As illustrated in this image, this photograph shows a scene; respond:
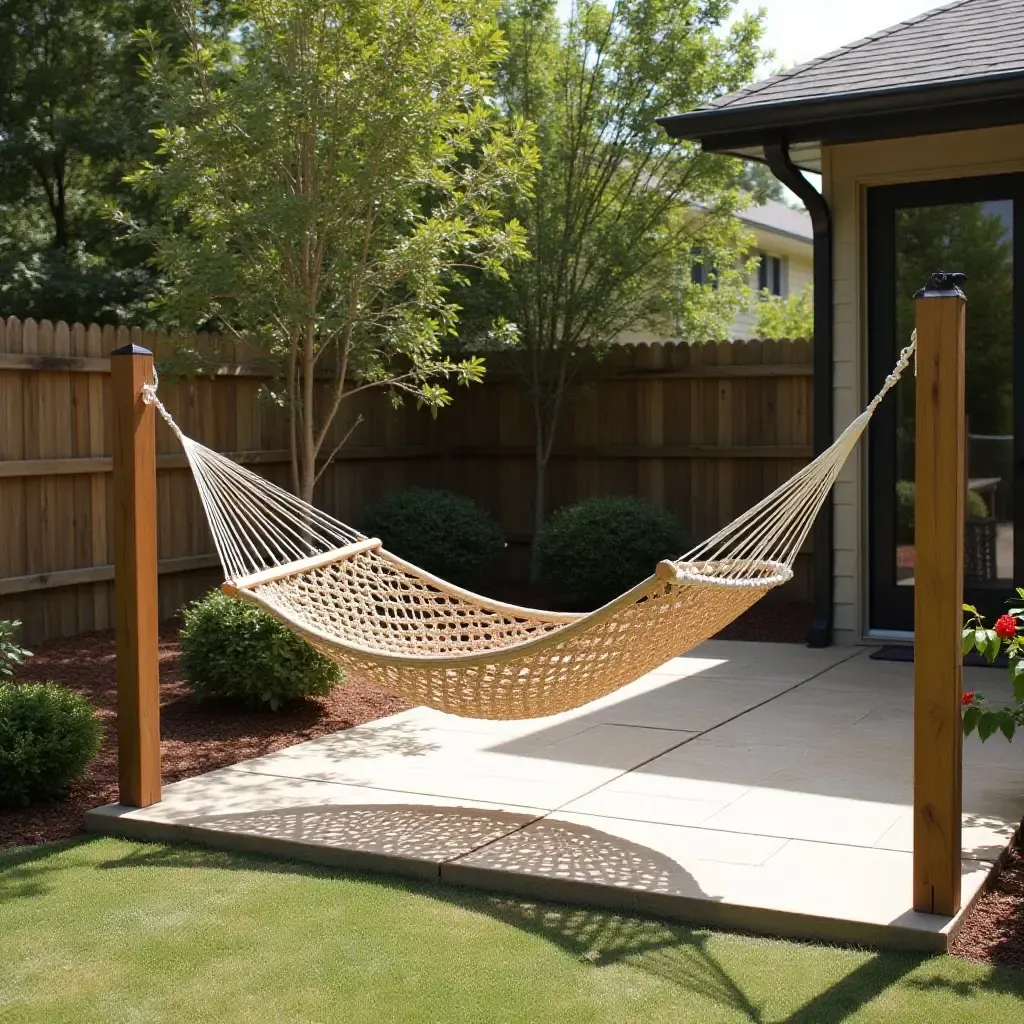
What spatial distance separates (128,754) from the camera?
165 inches

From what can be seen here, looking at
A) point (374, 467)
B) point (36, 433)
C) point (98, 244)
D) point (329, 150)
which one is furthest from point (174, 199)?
point (98, 244)

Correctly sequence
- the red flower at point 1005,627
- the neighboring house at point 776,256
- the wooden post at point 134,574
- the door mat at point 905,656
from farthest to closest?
the neighboring house at point 776,256 < the door mat at point 905,656 < the wooden post at point 134,574 < the red flower at point 1005,627

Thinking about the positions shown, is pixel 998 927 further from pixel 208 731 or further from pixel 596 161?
pixel 596 161

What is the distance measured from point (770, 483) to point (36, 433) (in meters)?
4.52

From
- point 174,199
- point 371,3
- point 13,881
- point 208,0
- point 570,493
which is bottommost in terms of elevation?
point 13,881

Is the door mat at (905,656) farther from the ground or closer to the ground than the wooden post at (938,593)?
closer to the ground

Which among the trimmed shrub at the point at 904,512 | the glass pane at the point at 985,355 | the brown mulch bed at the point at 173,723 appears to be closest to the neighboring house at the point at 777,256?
the glass pane at the point at 985,355

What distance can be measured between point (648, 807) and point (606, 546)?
13.3ft

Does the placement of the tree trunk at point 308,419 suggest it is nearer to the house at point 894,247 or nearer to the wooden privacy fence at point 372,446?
the wooden privacy fence at point 372,446

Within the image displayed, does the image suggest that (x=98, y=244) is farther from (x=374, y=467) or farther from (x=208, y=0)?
(x=374, y=467)

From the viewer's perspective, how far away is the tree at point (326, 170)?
639cm

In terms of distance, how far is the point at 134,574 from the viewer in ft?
13.6

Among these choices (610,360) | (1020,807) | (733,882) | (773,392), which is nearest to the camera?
(733,882)

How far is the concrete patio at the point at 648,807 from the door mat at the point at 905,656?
656mm
